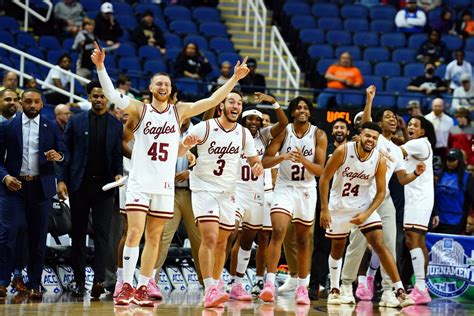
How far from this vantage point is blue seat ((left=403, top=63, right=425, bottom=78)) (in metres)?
22.9

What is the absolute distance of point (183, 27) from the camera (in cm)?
2286

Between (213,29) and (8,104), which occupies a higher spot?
(213,29)

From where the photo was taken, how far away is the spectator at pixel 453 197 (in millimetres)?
16219

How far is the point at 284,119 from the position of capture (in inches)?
522

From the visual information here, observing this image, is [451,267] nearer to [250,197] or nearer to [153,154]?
[250,197]

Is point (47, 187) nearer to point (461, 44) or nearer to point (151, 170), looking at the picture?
point (151, 170)

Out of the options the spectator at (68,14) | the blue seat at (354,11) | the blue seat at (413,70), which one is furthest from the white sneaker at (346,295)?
the blue seat at (354,11)

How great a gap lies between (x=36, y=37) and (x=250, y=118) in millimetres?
8859

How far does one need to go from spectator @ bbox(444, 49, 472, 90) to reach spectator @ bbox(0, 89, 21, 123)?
37.0 ft

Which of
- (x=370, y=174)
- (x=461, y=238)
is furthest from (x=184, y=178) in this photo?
(x=461, y=238)

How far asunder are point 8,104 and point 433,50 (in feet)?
40.3

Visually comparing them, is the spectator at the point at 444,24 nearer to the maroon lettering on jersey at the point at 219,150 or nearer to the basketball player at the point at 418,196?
the basketball player at the point at 418,196

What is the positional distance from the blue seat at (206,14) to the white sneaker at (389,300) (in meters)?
11.3

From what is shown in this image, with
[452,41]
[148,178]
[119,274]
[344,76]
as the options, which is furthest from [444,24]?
[148,178]
